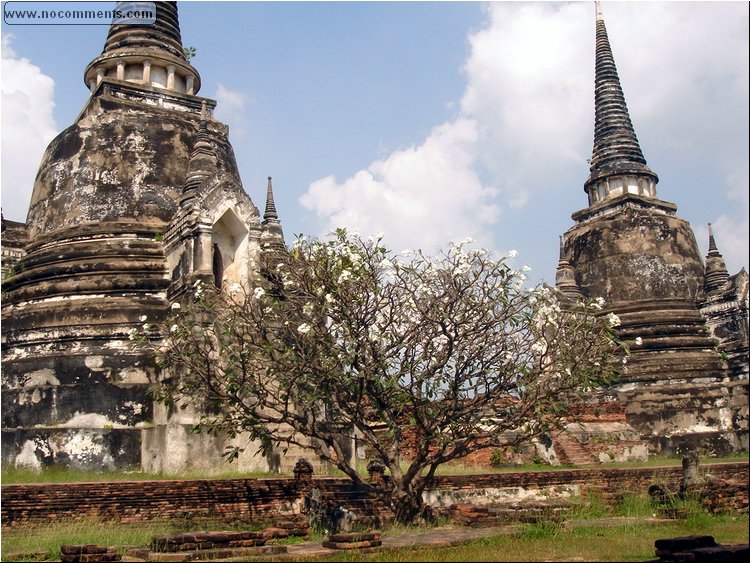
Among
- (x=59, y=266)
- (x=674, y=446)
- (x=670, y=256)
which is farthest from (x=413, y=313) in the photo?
(x=670, y=256)

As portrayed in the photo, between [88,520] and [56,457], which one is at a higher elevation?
[56,457]

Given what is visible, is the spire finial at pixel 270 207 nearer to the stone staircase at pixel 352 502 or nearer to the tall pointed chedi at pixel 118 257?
the tall pointed chedi at pixel 118 257

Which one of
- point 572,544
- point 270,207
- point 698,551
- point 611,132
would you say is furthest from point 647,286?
point 698,551

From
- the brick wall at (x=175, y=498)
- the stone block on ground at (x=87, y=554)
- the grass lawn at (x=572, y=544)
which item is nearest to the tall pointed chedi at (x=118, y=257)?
the brick wall at (x=175, y=498)

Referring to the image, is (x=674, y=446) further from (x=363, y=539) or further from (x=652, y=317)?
(x=363, y=539)

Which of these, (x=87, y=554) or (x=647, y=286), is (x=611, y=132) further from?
(x=87, y=554)

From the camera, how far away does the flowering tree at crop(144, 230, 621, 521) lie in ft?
35.1

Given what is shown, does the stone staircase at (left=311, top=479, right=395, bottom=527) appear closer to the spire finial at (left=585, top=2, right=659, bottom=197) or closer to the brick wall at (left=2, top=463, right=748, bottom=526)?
the brick wall at (left=2, top=463, right=748, bottom=526)

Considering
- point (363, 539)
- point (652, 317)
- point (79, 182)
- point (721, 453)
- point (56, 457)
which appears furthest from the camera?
point (652, 317)

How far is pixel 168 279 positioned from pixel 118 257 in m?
1.22

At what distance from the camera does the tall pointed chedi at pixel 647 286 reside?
2095cm

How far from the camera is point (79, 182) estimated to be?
17.6 m

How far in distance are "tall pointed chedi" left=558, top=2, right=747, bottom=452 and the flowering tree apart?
8043mm

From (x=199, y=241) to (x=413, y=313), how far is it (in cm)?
566
